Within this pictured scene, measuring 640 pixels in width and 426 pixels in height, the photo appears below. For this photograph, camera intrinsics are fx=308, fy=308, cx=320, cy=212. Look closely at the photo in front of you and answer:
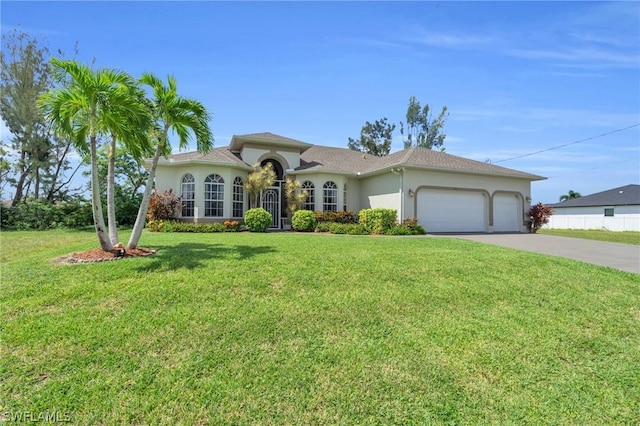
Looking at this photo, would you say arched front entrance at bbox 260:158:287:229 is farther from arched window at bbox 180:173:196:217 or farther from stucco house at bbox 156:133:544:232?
arched window at bbox 180:173:196:217

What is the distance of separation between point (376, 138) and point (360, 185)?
70.1 ft

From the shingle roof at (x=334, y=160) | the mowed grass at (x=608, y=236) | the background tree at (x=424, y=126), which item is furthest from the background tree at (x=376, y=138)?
the mowed grass at (x=608, y=236)

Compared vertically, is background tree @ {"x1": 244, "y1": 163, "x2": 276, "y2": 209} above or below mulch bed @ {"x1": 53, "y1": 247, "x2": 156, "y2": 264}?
above

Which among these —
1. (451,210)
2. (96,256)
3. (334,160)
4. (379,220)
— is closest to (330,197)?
(334,160)

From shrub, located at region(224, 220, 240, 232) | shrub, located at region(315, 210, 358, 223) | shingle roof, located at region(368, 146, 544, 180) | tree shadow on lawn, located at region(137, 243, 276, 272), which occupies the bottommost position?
tree shadow on lawn, located at region(137, 243, 276, 272)

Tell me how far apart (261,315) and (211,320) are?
2.44 feet

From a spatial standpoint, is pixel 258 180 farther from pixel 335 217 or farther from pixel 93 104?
pixel 93 104

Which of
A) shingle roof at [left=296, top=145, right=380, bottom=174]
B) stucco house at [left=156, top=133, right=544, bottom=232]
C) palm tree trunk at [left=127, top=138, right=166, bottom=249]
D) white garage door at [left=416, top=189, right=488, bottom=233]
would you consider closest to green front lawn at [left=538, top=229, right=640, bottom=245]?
stucco house at [left=156, top=133, right=544, bottom=232]

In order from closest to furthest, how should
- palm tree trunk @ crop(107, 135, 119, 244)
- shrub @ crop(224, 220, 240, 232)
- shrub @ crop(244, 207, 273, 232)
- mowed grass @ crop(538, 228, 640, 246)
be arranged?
1. palm tree trunk @ crop(107, 135, 119, 244)
2. shrub @ crop(244, 207, 273, 232)
3. shrub @ crop(224, 220, 240, 232)
4. mowed grass @ crop(538, 228, 640, 246)

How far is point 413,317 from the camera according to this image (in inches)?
200

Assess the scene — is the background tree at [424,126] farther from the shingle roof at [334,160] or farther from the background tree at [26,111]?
the background tree at [26,111]

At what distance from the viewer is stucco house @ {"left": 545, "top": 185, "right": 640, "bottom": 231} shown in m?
34.0

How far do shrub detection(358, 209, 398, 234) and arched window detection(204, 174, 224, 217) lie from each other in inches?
322

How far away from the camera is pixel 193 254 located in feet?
26.8
